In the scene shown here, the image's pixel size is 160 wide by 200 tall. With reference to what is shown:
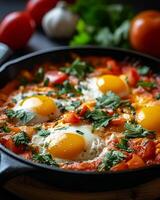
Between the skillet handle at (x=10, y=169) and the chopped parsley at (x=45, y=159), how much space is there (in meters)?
0.26

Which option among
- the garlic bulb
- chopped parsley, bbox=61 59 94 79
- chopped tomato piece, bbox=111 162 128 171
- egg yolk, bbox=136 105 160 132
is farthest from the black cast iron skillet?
the garlic bulb

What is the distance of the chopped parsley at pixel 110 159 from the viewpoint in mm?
2150

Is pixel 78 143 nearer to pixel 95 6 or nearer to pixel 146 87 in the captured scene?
pixel 146 87

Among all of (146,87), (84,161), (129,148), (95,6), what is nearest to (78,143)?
(84,161)

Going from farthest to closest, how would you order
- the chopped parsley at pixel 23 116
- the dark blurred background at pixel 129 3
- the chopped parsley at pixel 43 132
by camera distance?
1. the dark blurred background at pixel 129 3
2. the chopped parsley at pixel 23 116
3. the chopped parsley at pixel 43 132

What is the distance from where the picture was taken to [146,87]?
281cm

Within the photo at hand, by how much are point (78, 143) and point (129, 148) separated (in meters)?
0.25

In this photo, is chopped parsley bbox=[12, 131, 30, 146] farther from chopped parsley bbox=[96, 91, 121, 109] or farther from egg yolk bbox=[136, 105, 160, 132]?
egg yolk bbox=[136, 105, 160, 132]

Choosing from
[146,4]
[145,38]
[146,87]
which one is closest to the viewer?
[146,87]

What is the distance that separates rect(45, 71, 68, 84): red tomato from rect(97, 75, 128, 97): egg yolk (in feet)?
0.74

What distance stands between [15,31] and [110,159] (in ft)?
5.46

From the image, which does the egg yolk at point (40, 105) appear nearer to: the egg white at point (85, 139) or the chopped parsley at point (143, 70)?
the egg white at point (85, 139)

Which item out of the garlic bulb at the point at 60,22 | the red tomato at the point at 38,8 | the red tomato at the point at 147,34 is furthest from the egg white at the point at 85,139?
the red tomato at the point at 38,8

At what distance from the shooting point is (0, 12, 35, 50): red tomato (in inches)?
138
